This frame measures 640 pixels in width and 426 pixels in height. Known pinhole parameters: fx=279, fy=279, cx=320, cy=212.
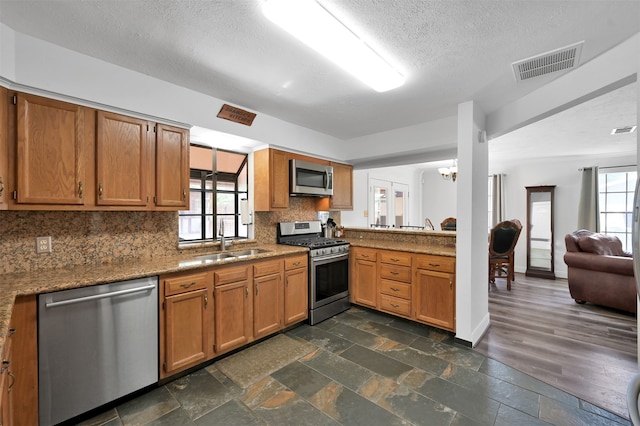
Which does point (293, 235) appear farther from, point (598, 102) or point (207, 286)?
point (598, 102)

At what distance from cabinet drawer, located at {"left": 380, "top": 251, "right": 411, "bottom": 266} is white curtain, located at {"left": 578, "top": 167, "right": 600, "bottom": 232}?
464cm

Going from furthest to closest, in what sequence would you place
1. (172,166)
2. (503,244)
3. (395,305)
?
(503,244) < (395,305) < (172,166)

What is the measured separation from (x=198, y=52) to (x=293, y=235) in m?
2.48

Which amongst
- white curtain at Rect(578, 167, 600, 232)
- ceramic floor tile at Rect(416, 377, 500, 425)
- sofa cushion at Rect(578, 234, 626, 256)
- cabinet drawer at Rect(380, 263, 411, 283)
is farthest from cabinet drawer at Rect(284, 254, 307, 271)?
white curtain at Rect(578, 167, 600, 232)

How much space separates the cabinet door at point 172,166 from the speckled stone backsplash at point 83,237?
31 cm

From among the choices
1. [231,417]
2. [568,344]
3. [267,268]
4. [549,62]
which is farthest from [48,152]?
[568,344]

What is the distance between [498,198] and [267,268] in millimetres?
5818

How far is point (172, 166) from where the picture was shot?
2559 mm

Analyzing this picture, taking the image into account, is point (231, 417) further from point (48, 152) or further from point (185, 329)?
point (48, 152)

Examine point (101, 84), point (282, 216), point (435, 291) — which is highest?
point (101, 84)

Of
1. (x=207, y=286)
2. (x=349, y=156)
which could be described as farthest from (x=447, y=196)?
(x=207, y=286)

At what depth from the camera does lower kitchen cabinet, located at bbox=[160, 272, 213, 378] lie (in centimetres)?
219

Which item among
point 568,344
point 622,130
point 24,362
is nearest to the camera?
point 24,362

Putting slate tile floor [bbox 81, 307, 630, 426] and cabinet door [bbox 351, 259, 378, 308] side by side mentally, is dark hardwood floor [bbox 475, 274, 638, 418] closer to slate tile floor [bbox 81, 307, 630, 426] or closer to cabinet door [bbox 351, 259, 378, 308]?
slate tile floor [bbox 81, 307, 630, 426]
